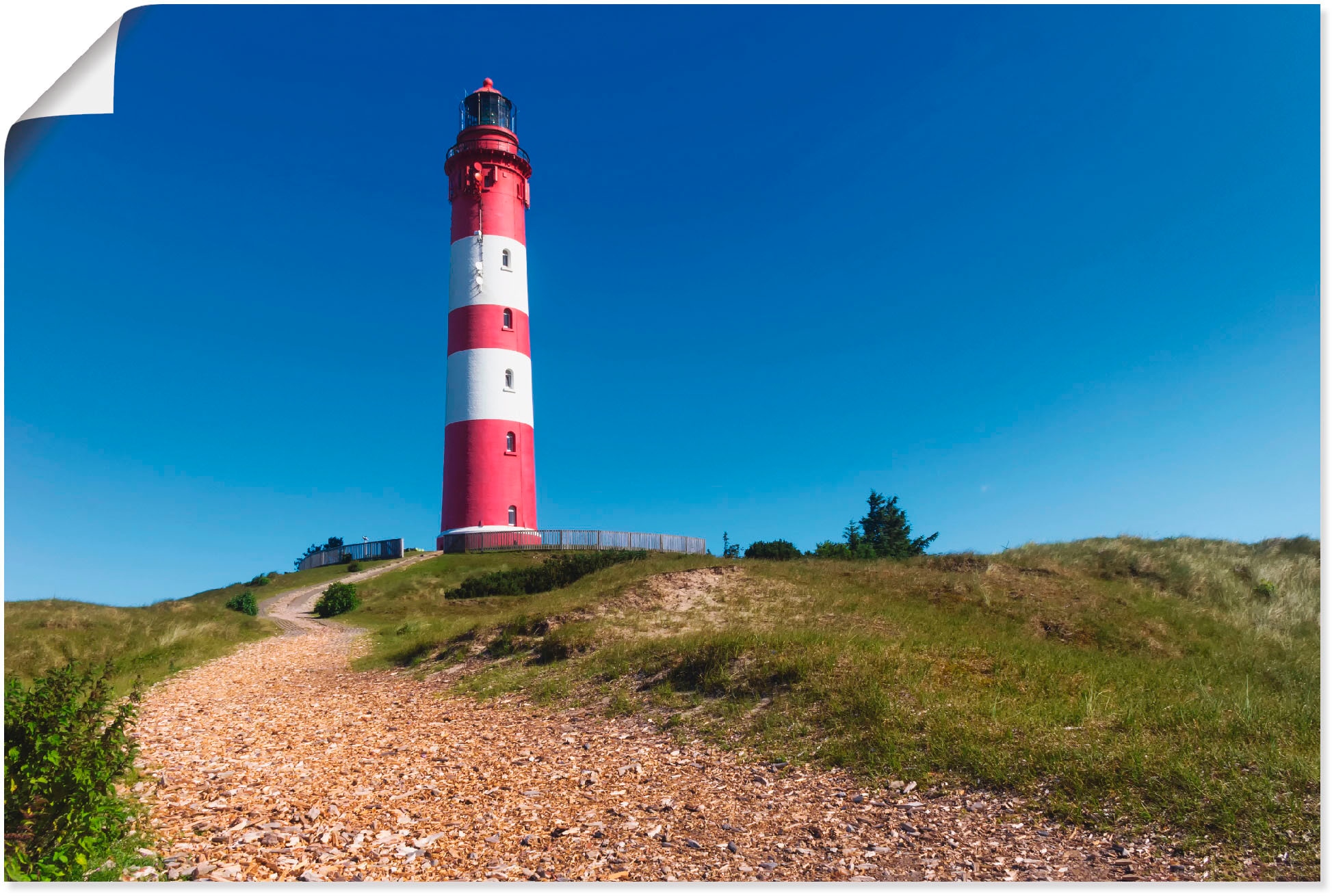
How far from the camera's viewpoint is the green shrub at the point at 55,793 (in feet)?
14.8

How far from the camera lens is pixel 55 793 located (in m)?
4.83

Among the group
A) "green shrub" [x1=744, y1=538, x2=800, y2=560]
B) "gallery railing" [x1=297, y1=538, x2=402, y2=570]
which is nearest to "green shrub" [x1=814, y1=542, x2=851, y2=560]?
"green shrub" [x1=744, y1=538, x2=800, y2=560]

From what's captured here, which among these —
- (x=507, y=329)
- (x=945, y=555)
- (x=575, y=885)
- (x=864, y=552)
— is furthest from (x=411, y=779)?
(x=507, y=329)

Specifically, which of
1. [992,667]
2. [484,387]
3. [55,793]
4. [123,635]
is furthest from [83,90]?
[484,387]

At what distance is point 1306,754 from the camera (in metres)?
6.05

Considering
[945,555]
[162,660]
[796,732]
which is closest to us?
[796,732]

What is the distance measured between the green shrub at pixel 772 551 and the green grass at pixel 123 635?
60.7 ft

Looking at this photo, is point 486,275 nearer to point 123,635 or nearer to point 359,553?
point 359,553

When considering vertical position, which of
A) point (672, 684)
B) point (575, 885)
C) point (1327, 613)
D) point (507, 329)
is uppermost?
point (507, 329)

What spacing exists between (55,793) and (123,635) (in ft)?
48.9

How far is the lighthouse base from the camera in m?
36.5

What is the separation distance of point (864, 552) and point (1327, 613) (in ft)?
86.2

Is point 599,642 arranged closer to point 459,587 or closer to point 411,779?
point 411,779

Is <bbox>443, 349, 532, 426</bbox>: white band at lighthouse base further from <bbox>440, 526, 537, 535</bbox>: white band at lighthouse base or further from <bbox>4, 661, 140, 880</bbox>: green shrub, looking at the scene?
<bbox>4, 661, 140, 880</bbox>: green shrub
